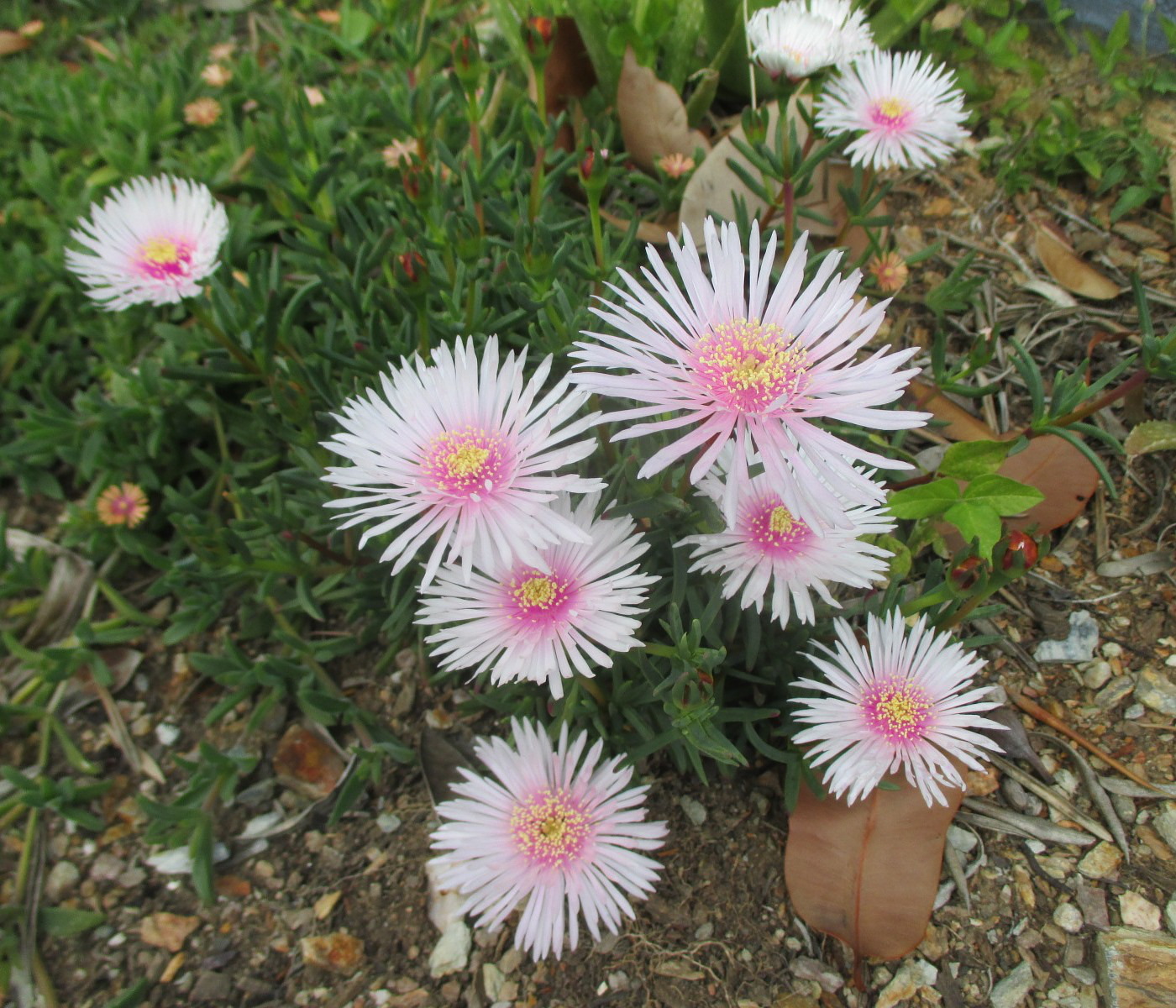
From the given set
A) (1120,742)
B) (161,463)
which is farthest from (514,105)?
(1120,742)

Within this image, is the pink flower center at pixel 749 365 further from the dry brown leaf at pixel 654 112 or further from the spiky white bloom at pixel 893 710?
the dry brown leaf at pixel 654 112

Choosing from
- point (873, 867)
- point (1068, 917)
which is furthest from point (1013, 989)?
point (873, 867)

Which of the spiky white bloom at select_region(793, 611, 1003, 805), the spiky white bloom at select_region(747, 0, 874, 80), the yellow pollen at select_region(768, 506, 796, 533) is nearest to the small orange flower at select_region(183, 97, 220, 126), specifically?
the spiky white bloom at select_region(747, 0, 874, 80)

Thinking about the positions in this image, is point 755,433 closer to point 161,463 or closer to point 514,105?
point 514,105

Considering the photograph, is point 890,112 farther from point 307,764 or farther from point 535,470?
point 307,764

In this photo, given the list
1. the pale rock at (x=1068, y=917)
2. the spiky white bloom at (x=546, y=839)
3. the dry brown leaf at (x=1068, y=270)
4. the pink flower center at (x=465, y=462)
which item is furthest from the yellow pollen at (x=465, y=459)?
A: the dry brown leaf at (x=1068, y=270)

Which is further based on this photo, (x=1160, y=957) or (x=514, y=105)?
(x=514, y=105)
